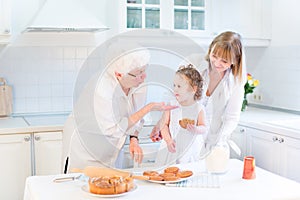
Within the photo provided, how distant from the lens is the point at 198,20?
3.46 m

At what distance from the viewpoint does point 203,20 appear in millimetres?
3488

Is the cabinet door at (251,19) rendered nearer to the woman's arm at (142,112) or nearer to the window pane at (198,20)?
the window pane at (198,20)

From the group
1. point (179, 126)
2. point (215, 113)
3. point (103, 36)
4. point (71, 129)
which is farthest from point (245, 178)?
point (103, 36)

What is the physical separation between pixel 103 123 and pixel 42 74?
1819 mm

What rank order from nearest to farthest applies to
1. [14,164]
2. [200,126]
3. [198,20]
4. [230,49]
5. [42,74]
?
[200,126]
[230,49]
[14,164]
[42,74]
[198,20]

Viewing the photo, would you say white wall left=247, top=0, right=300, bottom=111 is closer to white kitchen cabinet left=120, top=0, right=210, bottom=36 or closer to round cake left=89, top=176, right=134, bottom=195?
white kitchen cabinet left=120, top=0, right=210, bottom=36

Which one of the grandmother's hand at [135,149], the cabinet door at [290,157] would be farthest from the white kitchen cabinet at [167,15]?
the grandmother's hand at [135,149]

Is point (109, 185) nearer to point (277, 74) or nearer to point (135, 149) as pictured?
point (135, 149)

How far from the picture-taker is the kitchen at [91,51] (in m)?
3.22

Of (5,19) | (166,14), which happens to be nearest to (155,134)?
(5,19)

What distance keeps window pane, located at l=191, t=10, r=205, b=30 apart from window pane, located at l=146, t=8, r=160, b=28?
302 millimetres

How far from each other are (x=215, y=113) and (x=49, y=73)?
61.3 inches

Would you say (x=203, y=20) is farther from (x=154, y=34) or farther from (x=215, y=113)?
(x=215, y=113)

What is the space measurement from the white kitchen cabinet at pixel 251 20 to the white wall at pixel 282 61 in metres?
0.06
